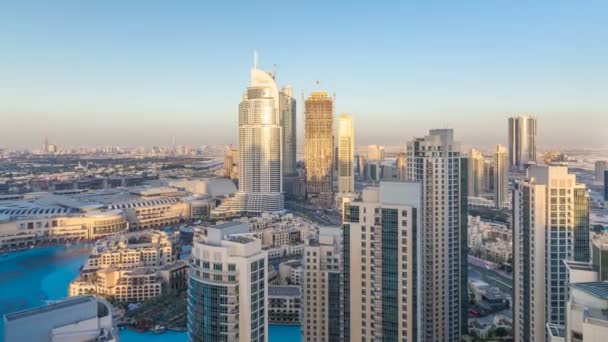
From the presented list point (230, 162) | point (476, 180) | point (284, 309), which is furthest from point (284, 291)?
point (230, 162)

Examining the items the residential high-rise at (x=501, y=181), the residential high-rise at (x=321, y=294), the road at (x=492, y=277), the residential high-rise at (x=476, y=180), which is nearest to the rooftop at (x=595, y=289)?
the residential high-rise at (x=321, y=294)

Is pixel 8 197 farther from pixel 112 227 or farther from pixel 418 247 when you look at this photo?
pixel 418 247

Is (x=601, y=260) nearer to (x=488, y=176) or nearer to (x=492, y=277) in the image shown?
(x=492, y=277)

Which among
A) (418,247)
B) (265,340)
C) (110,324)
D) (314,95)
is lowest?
(265,340)

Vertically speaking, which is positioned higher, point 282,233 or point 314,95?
point 314,95

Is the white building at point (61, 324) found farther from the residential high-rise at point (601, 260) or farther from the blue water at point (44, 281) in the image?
the residential high-rise at point (601, 260)

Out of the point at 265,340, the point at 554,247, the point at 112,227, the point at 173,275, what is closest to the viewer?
the point at 265,340

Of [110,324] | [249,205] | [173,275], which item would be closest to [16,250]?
[173,275]
